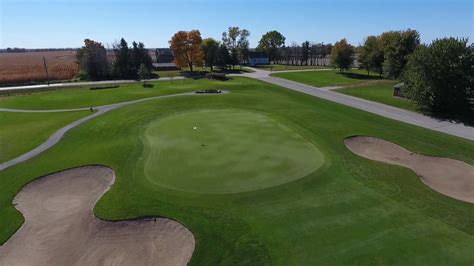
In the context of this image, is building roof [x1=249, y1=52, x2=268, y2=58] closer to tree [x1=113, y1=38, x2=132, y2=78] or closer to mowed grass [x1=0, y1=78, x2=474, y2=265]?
tree [x1=113, y1=38, x2=132, y2=78]

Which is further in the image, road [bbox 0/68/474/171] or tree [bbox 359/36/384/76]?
tree [bbox 359/36/384/76]

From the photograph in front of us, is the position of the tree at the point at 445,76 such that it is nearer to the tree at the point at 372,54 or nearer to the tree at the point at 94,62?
the tree at the point at 372,54

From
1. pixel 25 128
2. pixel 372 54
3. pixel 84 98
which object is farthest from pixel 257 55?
pixel 25 128

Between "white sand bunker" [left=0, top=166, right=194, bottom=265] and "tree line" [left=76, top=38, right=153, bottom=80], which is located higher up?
"tree line" [left=76, top=38, right=153, bottom=80]

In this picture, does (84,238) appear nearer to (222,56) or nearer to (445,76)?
(445,76)

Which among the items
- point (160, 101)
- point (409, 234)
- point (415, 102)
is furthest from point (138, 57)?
point (409, 234)

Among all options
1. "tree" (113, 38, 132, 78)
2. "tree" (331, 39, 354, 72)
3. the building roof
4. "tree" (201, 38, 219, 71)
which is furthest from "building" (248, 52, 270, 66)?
"tree" (113, 38, 132, 78)
